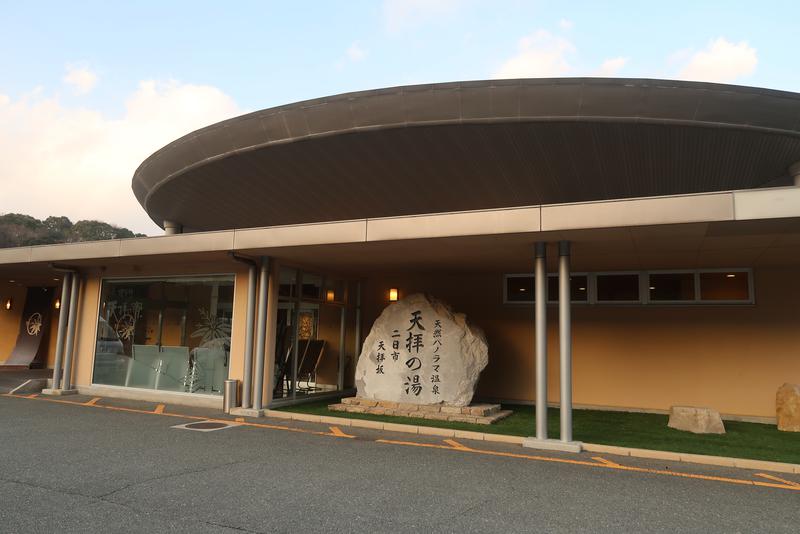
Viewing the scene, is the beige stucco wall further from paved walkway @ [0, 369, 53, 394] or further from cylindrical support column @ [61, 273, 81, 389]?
paved walkway @ [0, 369, 53, 394]

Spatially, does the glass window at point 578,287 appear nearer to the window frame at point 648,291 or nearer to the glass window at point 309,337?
the window frame at point 648,291

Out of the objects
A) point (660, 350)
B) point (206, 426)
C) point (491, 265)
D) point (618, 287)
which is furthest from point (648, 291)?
point (206, 426)

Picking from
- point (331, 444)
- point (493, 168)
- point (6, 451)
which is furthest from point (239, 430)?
point (493, 168)

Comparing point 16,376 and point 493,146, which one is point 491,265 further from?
point 16,376

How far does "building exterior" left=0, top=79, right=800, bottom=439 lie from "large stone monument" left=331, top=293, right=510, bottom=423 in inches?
40.0

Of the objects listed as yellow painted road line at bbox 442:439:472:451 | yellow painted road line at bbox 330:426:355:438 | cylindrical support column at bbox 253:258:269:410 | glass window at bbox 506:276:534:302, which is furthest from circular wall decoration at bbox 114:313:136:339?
glass window at bbox 506:276:534:302

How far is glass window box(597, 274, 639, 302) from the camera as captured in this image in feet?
31.6

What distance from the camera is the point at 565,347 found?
258 inches

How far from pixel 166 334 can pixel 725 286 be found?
10294mm

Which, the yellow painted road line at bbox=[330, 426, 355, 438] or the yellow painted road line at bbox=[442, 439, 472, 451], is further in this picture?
the yellow painted road line at bbox=[330, 426, 355, 438]

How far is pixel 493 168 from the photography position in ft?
39.7

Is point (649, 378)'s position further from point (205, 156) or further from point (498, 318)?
point (205, 156)

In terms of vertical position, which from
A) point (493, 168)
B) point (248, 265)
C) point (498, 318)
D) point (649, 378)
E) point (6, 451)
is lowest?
point (6, 451)

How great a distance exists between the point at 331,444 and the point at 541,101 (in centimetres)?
752
